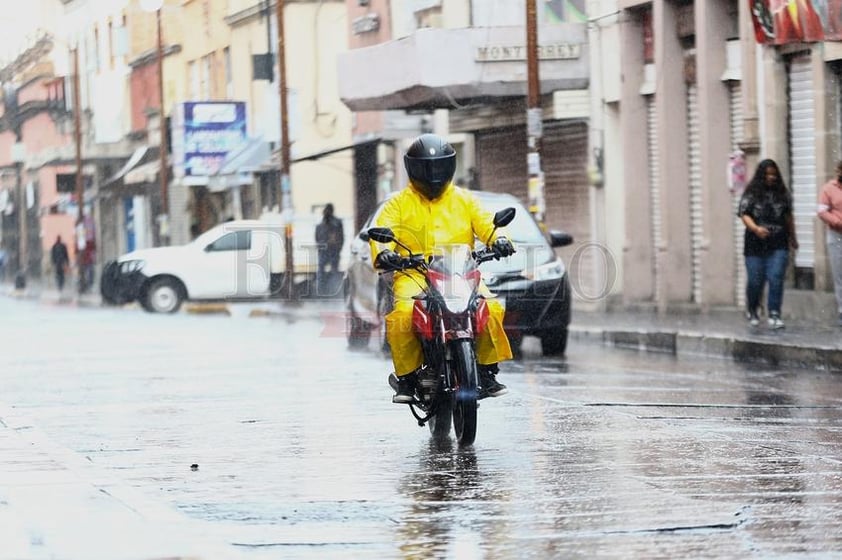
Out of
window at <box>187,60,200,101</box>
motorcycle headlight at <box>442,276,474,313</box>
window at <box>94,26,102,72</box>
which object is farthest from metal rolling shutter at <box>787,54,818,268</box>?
window at <box>94,26,102,72</box>

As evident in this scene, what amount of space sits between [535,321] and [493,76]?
12955 millimetres

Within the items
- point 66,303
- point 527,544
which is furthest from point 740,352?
point 66,303

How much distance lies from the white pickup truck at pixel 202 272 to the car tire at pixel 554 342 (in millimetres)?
16971

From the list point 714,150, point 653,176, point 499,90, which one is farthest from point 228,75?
point 714,150

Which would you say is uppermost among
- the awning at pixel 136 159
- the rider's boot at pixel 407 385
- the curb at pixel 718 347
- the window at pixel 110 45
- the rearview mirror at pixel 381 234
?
the window at pixel 110 45

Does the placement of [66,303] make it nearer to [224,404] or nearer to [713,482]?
[224,404]

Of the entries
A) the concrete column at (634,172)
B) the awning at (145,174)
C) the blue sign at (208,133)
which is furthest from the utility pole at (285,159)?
the awning at (145,174)

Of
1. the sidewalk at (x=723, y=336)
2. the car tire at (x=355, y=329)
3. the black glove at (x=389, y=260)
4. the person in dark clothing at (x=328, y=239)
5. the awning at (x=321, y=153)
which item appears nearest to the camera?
the black glove at (x=389, y=260)

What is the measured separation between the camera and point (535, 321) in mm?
19781

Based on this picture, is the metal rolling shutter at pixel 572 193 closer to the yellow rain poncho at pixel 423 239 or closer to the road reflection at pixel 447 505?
the yellow rain poncho at pixel 423 239

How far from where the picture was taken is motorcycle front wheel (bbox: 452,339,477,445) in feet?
36.1

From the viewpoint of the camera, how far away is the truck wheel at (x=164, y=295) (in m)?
36.6

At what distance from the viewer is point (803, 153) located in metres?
24.6

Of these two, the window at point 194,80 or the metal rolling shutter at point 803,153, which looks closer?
the metal rolling shutter at point 803,153
